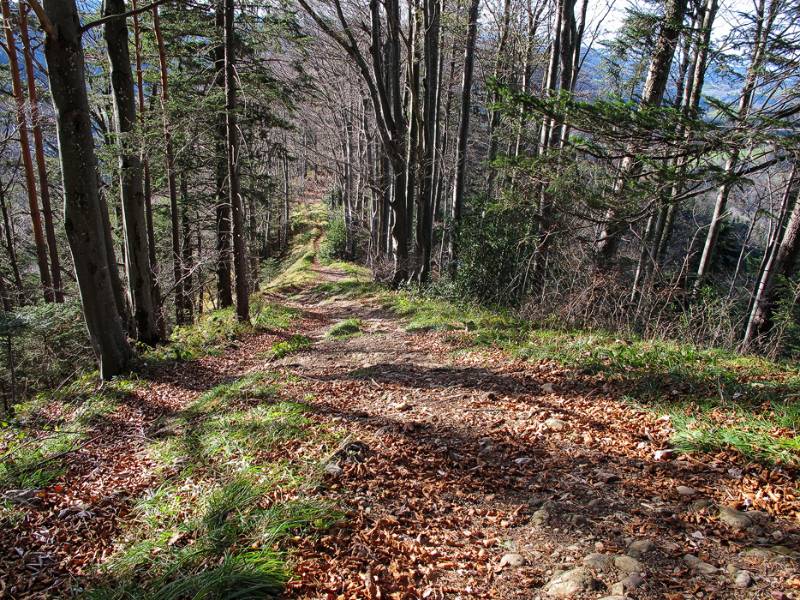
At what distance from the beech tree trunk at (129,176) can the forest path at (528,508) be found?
5395 millimetres

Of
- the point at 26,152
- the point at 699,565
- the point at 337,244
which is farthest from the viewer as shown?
the point at 337,244

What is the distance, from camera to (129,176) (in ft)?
25.7

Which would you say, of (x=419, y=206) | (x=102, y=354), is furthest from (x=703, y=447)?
(x=419, y=206)

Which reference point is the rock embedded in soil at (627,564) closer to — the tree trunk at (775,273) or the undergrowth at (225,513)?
the undergrowth at (225,513)

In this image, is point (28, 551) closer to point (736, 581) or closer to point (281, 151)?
point (736, 581)

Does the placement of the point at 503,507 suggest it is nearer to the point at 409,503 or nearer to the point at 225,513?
the point at 409,503

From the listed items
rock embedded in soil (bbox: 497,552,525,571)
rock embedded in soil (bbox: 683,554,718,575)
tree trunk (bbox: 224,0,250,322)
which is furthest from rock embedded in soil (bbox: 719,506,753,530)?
tree trunk (bbox: 224,0,250,322)

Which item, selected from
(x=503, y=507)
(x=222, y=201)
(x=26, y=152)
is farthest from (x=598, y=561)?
(x=26, y=152)

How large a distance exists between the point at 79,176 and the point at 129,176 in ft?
6.45

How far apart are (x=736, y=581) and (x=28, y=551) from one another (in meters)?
4.34

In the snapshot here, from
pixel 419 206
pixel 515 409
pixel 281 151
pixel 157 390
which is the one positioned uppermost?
pixel 281 151

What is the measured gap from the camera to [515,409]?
466 centimetres

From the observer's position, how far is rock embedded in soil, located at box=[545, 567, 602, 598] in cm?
222

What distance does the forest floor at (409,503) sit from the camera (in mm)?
2324
